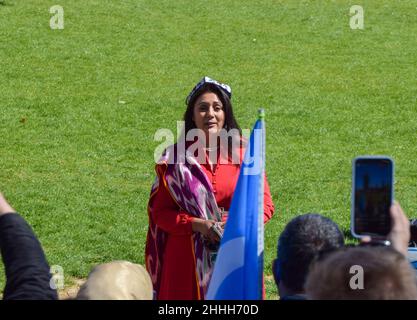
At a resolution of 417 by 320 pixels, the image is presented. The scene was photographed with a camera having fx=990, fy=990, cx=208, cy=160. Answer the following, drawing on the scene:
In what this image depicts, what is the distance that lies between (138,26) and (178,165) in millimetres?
13808

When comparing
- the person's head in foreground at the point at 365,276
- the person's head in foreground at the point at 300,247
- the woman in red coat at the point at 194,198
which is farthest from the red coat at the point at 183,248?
the person's head in foreground at the point at 365,276

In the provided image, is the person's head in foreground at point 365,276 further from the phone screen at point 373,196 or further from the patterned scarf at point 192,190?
the patterned scarf at point 192,190

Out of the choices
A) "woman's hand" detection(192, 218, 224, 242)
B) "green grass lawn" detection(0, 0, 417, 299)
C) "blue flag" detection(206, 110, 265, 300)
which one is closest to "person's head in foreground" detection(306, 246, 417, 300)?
"blue flag" detection(206, 110, 265, 300)

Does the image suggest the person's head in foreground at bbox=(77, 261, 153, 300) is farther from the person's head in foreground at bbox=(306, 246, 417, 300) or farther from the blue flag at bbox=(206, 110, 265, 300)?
the person's head in foreground at bbox=(306, 246, 417, 300)

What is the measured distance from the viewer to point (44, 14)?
19375 millimetres

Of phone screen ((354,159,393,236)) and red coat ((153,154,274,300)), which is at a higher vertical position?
phone screen ((354,159,393,236))

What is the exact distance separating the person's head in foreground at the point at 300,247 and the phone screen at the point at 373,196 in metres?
0.36

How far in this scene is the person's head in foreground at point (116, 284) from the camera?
11.1 feet

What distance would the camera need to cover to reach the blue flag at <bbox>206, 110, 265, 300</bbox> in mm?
4203

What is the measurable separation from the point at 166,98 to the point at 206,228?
9506 mm

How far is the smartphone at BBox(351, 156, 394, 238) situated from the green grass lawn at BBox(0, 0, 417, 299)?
4587mm

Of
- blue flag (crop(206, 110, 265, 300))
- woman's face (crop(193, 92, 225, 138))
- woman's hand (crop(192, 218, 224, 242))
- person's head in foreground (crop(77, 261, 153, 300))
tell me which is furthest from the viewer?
woman's face (crop(193, 92, 225, 138))

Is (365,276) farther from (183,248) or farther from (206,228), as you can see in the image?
(183,248)
